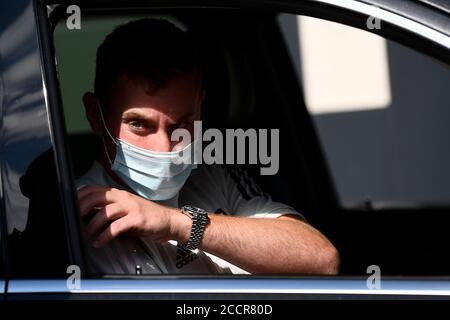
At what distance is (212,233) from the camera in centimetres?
264

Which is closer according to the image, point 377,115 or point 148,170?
point 148,170

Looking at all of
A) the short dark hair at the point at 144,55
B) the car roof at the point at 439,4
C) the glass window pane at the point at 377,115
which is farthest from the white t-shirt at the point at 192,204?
the glass window pane at the point at 377,115

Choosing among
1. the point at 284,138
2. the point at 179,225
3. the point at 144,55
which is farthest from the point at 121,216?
the point at 284,138

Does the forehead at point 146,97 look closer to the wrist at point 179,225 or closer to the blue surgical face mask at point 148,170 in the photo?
the blue surgical face mask at point 148,170

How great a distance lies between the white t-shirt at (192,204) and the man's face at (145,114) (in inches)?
4.5

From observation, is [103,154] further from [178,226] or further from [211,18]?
[211,18]

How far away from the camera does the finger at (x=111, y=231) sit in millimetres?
2512

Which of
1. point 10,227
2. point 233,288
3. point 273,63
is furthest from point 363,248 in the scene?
point 10,227

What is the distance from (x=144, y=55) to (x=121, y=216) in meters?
0.50

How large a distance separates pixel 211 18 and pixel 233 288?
1.26 m

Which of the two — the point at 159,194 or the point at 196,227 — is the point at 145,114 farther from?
the point at 196,227

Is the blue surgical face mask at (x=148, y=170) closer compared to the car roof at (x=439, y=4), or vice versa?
the car roof at (x=439, y=4)

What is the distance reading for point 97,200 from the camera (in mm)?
2531

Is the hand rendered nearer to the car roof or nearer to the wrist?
the wrist
